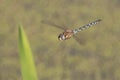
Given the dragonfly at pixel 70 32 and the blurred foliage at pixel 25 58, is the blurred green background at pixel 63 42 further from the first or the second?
the blurred foliage at pixel 25 58

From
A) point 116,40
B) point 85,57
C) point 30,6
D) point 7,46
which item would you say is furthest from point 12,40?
point 116,40

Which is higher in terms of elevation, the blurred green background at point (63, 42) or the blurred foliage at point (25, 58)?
the blurred green background at point (63, 42)

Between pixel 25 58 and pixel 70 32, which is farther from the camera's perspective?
pixel 70 32

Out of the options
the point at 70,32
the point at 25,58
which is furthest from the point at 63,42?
the point at 25,58

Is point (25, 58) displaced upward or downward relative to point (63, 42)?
downward

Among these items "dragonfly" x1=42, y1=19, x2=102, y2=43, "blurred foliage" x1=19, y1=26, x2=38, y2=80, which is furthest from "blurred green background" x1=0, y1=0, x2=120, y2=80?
→ "blurred foliage" x1=19, y1=26, x2=38, y2=80

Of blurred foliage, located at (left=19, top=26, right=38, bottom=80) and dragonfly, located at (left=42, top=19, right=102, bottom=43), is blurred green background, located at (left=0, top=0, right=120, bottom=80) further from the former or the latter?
blurred foliage, located at (left=19, top=26, right=38, bottom=80)

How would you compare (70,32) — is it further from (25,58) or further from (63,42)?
(25,58)

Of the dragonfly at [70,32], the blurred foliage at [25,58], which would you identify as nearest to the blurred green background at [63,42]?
the dragonfly at [70,32]
